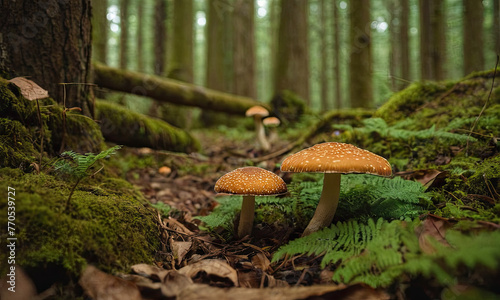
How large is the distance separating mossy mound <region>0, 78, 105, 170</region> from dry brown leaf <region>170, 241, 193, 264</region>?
1399mm

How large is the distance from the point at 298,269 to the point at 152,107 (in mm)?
9518

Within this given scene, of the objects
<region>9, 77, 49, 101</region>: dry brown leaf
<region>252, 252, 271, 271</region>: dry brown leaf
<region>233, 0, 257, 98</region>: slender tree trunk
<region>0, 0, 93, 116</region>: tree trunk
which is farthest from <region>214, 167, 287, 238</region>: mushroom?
<region>233, 0, 257, 98</region>: slender tree trunk

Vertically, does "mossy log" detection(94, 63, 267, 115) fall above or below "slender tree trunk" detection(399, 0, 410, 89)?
below

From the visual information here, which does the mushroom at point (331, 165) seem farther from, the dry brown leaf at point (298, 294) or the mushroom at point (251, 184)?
the dry brown leaf at point (298, 294)

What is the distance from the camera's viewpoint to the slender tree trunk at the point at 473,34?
9.84m

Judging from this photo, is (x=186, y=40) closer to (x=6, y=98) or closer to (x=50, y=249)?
(x=6, y=98)

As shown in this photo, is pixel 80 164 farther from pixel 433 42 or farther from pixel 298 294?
pixel 433 42

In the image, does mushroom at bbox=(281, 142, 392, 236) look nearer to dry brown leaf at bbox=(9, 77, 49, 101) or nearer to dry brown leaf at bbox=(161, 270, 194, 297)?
dry brown leaf at bbox=(161, 270, 194, 297)

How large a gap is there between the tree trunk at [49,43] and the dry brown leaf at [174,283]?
2.12 meters

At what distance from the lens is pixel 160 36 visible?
11.8 metres

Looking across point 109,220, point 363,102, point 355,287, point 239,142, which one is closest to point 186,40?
point 239,142

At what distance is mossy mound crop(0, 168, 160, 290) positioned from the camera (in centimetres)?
172

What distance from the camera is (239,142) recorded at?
9.29 meters

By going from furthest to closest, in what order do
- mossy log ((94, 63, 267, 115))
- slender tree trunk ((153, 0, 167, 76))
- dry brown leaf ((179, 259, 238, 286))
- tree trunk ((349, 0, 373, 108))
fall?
1. slender tree trunk ((153, 0, 167, 76))
2. tree trunk ((349, 0, 373, 108))
3. mossy log ((94, 63, 267, 115))
4. dry brown leaf ((179, 259, 238, 286))
